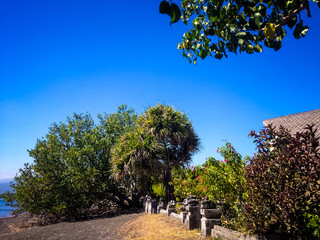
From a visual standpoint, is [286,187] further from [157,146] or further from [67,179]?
[67,179]

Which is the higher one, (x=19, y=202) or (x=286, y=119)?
(x=286, y=119)

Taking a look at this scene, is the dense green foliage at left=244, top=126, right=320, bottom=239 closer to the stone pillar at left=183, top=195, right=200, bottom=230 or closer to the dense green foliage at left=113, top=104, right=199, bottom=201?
the stone pillar at left=183, top=195, right=200, bottom=230

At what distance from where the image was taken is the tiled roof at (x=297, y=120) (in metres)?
11.2

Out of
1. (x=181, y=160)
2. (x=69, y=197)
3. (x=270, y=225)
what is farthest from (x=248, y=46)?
(x=69, y=197)

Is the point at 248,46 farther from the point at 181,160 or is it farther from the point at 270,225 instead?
the point at 181,160

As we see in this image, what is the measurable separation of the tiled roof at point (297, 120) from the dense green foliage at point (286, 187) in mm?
7530

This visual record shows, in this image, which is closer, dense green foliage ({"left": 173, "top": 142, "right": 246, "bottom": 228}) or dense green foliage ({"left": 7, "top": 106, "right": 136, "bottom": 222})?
dense green foliage ({"left": 173, "top": 142, "right": 246, "bottom": 228})

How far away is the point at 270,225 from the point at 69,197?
510 inches

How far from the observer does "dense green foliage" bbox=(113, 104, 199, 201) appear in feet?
44.4

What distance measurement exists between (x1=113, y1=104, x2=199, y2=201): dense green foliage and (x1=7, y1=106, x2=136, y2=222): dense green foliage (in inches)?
88.2

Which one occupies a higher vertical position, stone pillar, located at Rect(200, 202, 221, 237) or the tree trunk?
the tree trunk

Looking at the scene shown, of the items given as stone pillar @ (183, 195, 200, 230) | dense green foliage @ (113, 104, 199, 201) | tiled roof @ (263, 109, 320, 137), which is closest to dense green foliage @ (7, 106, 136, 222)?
dense green foliage @ (113, 104, 199, 201)

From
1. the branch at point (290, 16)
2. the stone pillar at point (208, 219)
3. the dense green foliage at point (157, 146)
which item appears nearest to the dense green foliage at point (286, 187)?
the stone pillar at point (208, 219)

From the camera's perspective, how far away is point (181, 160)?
51.3 ft
